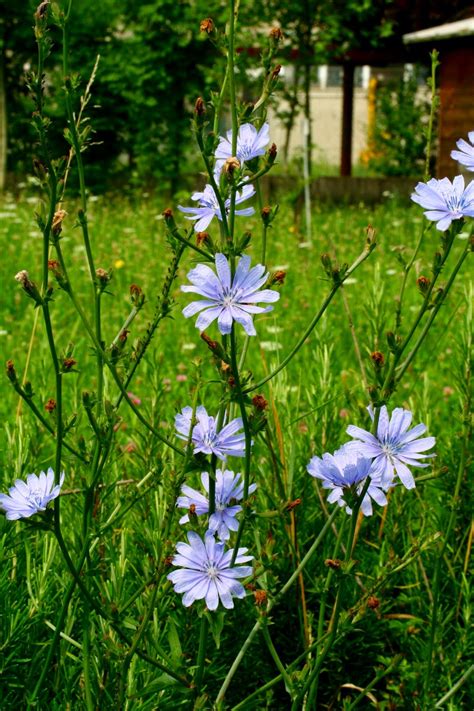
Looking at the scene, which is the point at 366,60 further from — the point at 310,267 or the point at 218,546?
the point at 218,546

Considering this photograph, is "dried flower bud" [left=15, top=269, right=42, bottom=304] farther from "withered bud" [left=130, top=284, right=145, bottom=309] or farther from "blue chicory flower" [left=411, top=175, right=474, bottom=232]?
"blue chicory flower" [left=411, top=175, right=474, bottom=232]

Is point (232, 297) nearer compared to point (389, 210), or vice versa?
point (232, 297)

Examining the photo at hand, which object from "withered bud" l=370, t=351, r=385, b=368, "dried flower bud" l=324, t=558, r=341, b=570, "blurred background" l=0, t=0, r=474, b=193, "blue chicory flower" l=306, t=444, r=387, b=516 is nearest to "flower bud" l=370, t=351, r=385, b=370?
"withered bud" l=370, t=351, r=385, b=368

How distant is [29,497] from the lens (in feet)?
3.96

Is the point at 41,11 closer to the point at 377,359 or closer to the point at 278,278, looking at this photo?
the point at 278,278

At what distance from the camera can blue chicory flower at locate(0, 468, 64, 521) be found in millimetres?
1156

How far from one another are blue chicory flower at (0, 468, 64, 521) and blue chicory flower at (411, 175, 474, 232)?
22.9 inches

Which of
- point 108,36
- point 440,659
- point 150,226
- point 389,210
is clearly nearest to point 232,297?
point 440,659

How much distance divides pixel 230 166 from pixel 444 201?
0.29 m

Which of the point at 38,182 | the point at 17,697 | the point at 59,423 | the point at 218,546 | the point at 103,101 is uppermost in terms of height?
the point at 103,101

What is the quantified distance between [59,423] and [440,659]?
1.03 metres

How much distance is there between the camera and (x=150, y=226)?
29.8 feet

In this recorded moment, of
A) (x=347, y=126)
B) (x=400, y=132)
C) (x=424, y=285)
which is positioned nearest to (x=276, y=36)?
(x=424, y=285)

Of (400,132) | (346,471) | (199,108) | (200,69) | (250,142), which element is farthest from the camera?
(400,132)
